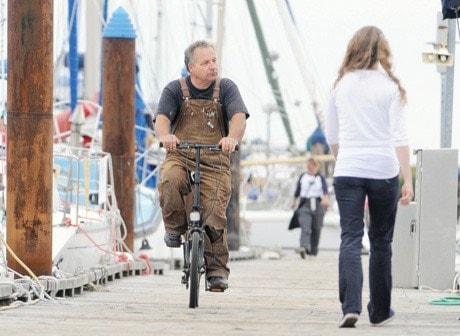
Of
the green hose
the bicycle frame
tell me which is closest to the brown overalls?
the bicycle frame

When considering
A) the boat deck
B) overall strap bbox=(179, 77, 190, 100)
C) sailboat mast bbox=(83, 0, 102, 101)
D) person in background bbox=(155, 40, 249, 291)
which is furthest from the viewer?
sailboat mast bbox=(83, 0, 102, 101)

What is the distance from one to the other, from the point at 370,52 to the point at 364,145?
0.54 m

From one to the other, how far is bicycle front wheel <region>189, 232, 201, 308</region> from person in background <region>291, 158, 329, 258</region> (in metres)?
15.6

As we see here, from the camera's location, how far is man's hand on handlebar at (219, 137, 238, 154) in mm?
9711

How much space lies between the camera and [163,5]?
3120 centimetres

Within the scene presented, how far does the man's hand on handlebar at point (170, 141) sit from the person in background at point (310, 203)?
618 inches

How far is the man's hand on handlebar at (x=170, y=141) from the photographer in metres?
9.73

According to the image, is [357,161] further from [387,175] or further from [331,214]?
[331,214]

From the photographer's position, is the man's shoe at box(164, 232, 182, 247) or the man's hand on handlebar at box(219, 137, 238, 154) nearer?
the man's hand on handlebar at box(219, 137, 238, 154)

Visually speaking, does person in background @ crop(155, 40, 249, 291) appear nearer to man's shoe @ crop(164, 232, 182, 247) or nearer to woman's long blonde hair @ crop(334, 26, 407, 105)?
man's shoe @ crop(164, 232, 182, 247)

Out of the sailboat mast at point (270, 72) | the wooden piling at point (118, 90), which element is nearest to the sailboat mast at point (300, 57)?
the sailboat mast at point (270, 72)

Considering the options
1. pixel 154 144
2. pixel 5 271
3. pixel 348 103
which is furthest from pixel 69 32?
pixel 348 103

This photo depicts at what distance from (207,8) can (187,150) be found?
24.7m

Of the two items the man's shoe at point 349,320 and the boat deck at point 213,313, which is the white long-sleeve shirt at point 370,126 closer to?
the man's shoe at point 349,320
